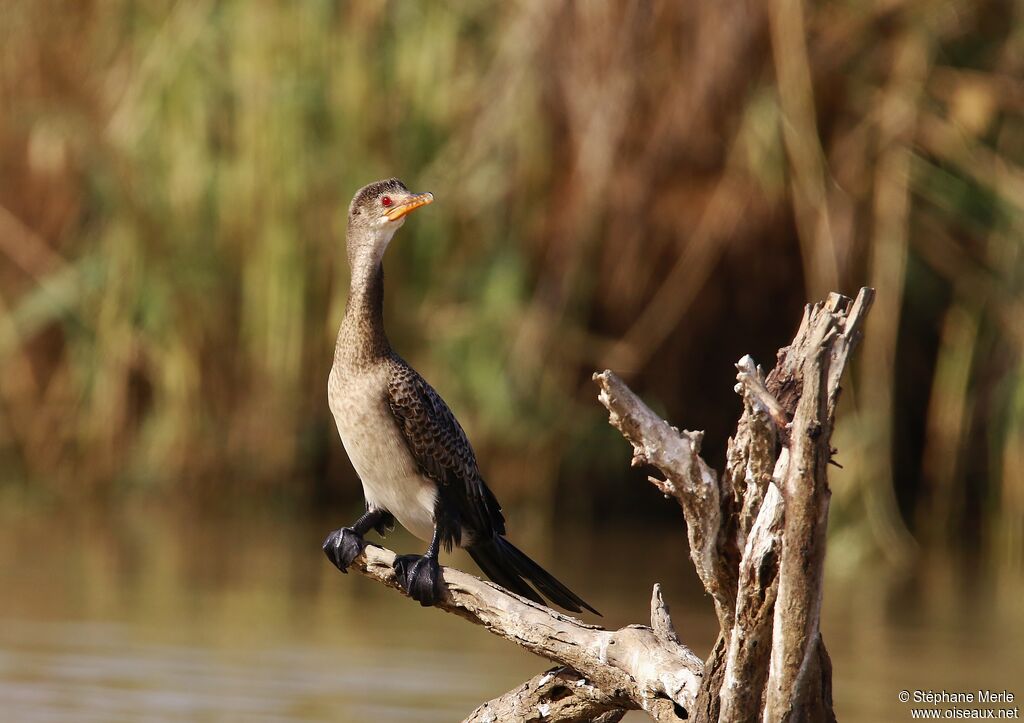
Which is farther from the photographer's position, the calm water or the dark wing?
the calm water

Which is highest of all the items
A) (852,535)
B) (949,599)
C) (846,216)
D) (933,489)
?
(846,216)

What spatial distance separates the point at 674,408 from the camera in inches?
362

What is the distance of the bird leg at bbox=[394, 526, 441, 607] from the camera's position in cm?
381

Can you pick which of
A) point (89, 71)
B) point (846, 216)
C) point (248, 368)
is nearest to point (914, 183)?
point (846, 216)

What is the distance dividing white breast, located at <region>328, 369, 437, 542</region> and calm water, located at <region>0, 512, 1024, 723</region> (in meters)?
1.06

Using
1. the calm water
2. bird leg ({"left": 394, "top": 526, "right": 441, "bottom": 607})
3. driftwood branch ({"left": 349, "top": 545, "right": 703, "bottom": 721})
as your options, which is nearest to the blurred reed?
the calm water

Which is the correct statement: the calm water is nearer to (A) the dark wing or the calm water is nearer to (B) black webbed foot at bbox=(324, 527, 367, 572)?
(A) the dark wing

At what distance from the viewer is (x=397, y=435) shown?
4238 mm

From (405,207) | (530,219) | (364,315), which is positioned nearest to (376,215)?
(405,207)

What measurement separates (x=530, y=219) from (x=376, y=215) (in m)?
4.46

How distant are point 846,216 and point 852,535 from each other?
163 centimetres

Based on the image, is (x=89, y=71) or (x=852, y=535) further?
(x=89, y=71)

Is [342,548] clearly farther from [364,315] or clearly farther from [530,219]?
[530,219]

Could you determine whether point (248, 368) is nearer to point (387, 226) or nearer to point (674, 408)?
point (674, 408)
